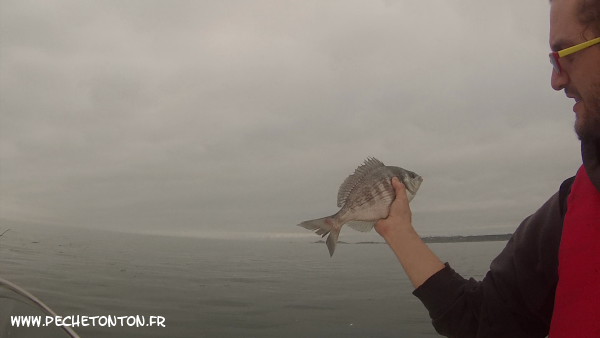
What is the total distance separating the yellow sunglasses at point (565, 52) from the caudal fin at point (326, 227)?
2.29 meters

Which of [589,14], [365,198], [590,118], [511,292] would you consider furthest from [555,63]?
[365,198]

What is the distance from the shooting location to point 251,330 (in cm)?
1327

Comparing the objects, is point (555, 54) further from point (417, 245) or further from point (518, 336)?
point (518, 336)

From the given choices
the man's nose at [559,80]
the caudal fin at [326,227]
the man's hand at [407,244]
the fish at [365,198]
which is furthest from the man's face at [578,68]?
the caudal fin at [326,227]

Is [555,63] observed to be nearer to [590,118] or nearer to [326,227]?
[590,118]

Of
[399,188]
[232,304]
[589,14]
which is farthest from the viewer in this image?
[232,304]

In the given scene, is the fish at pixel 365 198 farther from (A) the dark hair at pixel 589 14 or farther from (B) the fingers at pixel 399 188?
(A) the dark hair at pixel 589 14

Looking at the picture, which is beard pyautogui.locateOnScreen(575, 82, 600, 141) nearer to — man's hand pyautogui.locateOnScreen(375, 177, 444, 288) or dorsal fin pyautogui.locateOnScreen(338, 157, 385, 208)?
man's hand pyautogui.locateOnScreen(375, 177, 444, 288)

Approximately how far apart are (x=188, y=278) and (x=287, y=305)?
41.9 feet

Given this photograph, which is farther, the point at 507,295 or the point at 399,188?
the point at 399,188

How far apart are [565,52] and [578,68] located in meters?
0.13

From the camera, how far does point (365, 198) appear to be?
3547 millimetres

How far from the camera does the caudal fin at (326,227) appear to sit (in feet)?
12.3

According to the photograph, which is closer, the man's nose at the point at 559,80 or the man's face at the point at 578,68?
the man's face at the point at 578,68
